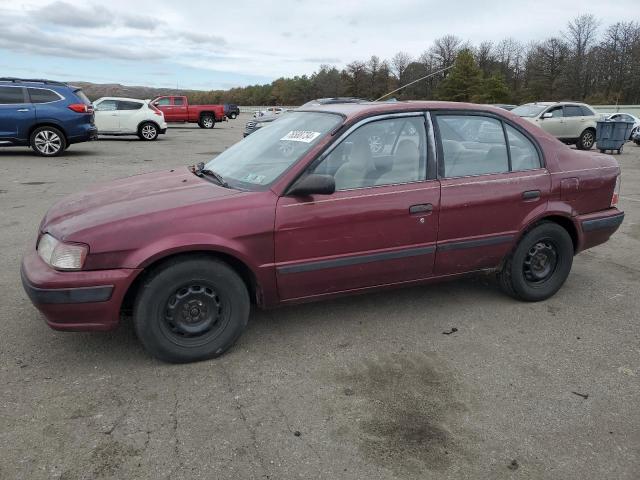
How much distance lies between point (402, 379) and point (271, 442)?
93cm

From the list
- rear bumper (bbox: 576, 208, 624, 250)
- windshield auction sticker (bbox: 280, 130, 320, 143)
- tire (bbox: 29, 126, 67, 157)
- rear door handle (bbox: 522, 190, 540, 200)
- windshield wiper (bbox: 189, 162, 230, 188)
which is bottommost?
tire (bbox: 29, 126, 67, 157)

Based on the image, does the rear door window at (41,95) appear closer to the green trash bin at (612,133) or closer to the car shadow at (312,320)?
the car shadow at (312,320)

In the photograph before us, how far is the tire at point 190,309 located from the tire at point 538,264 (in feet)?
7.10

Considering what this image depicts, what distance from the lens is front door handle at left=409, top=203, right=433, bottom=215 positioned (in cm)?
355

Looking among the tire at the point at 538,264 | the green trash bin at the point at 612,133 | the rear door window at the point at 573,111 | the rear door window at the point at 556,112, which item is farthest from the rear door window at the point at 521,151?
the rear door window at the point at 573,111

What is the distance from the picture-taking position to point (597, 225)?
433cm

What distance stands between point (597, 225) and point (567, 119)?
15.7m

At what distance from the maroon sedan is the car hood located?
2 cm

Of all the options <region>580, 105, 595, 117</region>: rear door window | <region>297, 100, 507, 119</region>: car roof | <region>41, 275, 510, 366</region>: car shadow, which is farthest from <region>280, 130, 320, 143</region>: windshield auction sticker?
<region>580, 105, 595, 117</region>: rear door window

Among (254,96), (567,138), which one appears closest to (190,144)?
(567,138)

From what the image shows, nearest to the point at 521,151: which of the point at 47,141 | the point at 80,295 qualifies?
the point at 80,295

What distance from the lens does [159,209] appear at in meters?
3.05

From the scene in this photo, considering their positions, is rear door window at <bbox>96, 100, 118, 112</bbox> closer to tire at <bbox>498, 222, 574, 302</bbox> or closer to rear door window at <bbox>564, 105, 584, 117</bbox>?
rear door window at <bbox>564, 105, 584, 117</bbox>

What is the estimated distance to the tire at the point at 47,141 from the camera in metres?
12.9
